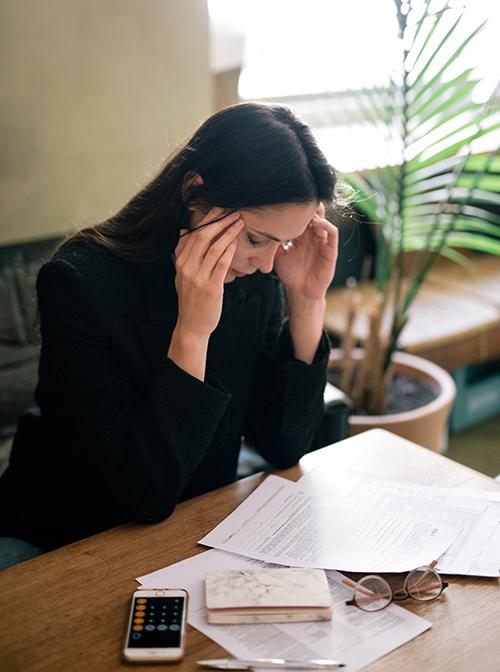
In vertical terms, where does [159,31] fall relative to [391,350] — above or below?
above

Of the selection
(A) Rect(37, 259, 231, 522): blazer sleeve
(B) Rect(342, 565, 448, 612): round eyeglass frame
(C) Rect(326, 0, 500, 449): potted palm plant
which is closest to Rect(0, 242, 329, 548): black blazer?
(A) Rect(37, 259, 231, 522): blazer sleeve

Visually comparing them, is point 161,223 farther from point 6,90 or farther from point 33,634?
point 6,90

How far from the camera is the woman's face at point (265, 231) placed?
1340mm

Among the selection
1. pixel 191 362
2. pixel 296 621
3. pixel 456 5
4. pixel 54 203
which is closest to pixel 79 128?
pixel 54 203

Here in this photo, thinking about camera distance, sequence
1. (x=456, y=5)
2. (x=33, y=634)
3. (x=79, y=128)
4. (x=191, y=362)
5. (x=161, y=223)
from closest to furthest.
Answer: (x=33, y=634) < (x=191, y=362) < (x=161, y=223) < (x=456, y=5) < (x=79, y=128)

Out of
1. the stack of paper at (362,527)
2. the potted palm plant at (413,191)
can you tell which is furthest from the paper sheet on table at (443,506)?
the potted palm plant at (413,191)

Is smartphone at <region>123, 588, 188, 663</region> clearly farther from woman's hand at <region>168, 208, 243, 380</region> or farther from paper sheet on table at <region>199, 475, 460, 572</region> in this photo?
woman's hand at <region>168, 208, 243, 380</region>

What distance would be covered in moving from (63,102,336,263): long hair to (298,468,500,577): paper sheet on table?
46 centimetres

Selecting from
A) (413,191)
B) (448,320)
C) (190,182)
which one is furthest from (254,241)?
(448,320)

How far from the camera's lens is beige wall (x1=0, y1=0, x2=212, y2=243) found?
221 cm

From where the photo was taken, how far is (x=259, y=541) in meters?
1.21

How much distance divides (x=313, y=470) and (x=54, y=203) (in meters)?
1.29

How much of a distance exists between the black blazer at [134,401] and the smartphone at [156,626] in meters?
0.22

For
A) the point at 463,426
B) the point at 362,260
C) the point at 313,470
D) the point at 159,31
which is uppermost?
the point at 159,31
